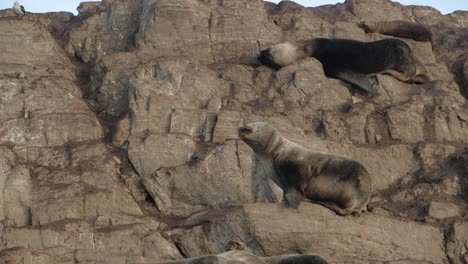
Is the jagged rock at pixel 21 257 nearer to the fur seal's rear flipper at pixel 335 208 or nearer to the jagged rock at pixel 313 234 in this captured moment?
the jagged rock at pixel 313 234

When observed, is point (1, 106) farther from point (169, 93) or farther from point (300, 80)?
point (300, 80)

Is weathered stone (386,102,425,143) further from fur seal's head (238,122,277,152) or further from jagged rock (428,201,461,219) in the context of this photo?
fur seal's head (238,122,277,152)

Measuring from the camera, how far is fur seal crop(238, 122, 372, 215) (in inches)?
777

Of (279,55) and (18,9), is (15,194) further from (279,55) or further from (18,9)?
(18,9)

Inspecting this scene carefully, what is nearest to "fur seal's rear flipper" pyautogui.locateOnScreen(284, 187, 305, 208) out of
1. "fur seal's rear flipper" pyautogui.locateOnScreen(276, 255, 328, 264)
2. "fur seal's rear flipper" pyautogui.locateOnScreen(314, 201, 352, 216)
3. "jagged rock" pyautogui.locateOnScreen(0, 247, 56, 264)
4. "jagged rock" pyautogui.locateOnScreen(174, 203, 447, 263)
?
"jagged rock" pyautogui.locateOnScreen(174, 203, 447, 263)

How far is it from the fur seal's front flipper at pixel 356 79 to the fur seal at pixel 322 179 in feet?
16.3

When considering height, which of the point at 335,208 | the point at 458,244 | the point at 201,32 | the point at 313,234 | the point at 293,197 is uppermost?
the point at 201,32

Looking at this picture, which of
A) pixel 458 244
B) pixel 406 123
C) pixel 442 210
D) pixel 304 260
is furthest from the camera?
pixel 406 123

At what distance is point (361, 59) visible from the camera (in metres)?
25.7

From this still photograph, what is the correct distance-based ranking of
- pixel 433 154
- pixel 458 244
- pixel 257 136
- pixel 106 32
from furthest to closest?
pixel 106 32 → pixel 433 154 → pixel 257 136 → pixel 458 244

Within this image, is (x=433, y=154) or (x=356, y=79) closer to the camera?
(x=433, y=154)

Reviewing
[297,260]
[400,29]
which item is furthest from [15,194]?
[400,29]

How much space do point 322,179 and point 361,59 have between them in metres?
6.47

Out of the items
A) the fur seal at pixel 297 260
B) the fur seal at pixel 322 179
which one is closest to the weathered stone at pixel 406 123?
the fur seal at pixel 322 179
